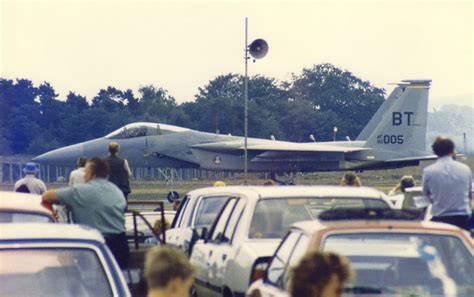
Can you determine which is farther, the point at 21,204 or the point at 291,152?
the point at 291,152

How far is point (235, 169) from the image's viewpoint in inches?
1634

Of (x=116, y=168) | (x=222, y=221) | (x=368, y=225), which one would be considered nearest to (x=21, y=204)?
(x=222, y=221)

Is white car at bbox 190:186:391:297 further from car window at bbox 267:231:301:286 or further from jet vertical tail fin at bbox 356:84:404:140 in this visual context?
jet vertical tail fin at bbox 356:84:404:140

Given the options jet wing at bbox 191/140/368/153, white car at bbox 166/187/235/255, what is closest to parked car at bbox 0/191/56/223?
white car at bbox 166/187/235/255

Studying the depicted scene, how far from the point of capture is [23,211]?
28.0 feet

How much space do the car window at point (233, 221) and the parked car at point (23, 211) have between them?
1705 mm

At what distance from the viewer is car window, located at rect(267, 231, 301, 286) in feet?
22.6

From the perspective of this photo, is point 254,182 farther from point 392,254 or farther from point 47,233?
point 47,233

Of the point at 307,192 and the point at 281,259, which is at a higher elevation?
the point at 307,192

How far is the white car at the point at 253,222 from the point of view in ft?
29.1

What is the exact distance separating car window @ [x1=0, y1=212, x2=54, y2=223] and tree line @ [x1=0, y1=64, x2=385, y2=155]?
56308 millimetres

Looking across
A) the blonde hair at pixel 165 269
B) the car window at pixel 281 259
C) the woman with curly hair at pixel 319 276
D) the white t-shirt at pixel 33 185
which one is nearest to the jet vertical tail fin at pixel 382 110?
the white t-shirt at pixel 33 185

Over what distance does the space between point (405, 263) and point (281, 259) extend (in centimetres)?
89

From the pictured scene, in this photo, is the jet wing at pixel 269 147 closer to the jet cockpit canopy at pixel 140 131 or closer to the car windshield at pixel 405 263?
the jet cockpit canopy at pixel 140 131
